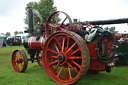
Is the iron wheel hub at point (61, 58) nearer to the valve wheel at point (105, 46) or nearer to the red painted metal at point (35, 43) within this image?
the valve wheel at point (105, 46)

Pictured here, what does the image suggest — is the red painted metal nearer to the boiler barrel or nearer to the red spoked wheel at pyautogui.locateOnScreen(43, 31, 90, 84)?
the boiler barrel

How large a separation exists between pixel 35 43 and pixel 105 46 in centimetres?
258

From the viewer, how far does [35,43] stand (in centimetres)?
494

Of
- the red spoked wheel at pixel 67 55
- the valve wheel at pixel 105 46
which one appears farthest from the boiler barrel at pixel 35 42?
the valve wheel at pixel 105 46

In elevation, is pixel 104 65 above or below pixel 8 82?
above

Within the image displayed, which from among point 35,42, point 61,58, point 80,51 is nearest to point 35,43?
point 35,42

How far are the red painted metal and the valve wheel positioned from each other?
2.08 meters

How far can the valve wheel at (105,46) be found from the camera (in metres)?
3.31

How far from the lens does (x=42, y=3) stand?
88.3ft

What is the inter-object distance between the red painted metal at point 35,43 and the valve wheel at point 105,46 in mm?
2077

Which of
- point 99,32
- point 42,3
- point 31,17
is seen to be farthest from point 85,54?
point 42,3

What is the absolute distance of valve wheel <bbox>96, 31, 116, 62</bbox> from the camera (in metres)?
3.31

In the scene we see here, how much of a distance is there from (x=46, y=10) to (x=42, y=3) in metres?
2.46

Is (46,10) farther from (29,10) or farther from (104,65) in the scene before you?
(104,65)
